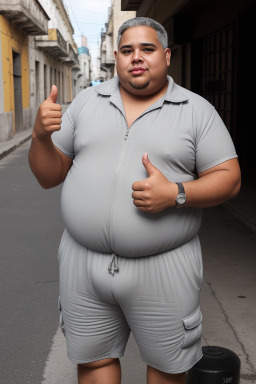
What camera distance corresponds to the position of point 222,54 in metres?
9.94

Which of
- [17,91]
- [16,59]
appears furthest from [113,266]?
[16,59]

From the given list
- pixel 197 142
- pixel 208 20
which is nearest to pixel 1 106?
pixel 208 20

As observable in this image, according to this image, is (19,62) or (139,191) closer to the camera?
(139,191)

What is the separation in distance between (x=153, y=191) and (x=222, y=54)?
8.78m

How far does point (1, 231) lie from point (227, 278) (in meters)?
2.75

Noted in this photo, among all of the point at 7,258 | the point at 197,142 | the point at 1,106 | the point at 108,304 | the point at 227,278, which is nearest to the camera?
the point at 197,142

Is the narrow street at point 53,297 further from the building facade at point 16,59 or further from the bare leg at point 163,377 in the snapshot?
the building facade at point 16,59

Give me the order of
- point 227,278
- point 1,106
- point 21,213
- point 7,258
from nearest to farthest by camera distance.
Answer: point 227,278 < point 7,258 < point 21,213 < point 1,106

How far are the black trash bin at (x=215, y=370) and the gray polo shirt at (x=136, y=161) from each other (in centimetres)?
76

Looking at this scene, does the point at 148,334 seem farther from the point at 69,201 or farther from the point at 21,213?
the point at 21,213

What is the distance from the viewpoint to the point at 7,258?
16.3 ft

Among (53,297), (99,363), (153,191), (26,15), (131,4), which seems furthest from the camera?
(26,15)

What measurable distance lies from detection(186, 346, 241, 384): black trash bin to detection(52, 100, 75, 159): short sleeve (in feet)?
3.70

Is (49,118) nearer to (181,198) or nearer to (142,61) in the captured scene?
(142,61)
